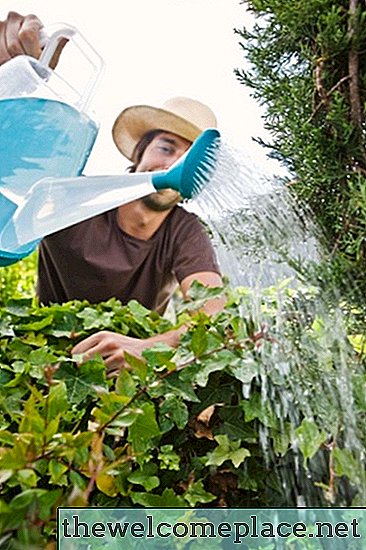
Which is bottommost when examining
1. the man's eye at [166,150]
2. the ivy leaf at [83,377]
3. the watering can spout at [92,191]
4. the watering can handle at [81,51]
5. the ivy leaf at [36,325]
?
the ivy leaf at [83,377]

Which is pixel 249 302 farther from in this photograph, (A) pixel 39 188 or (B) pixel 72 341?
(A) pixel 39 188

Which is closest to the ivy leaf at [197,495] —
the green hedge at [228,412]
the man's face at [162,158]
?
the green hedge at [228,412]

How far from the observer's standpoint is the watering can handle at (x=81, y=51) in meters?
1.32

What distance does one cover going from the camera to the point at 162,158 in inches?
75.0

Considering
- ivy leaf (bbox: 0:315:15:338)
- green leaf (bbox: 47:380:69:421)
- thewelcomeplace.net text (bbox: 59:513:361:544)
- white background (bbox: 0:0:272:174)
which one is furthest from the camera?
white background (bbox: 0:0:272:174)

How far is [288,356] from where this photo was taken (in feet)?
3.08

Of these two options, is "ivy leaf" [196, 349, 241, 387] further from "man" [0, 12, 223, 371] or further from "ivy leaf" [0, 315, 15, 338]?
"man" [0, 12, 223, 371]

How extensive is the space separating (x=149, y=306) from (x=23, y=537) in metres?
1.37

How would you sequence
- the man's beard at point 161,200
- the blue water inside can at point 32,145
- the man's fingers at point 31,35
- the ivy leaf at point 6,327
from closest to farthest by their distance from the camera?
the ivy leaf at point 6,327 < the blue water inside can at point 32,145 < the man's fingers at point 31,35 < the man's beard at point 161,200

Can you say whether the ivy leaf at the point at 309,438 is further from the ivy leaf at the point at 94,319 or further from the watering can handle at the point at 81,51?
the watering can handle at the point at 81,51

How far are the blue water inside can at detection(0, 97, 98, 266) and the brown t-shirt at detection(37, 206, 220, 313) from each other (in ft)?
1.68

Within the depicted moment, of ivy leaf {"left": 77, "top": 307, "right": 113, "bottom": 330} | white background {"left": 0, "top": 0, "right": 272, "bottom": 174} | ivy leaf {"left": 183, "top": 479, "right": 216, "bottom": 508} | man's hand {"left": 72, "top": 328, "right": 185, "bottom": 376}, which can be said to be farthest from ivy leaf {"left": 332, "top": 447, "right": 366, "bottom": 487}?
white background {"left": 0, "top": 0, "right": 272, "bottom": 174}

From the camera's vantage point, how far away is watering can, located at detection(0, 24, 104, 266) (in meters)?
1.17

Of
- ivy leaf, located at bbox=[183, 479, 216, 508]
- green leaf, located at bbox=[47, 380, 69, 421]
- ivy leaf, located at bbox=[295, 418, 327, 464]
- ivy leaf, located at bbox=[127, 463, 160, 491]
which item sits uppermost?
green leaf, located at bbox=[47, 380, 69, 421]
